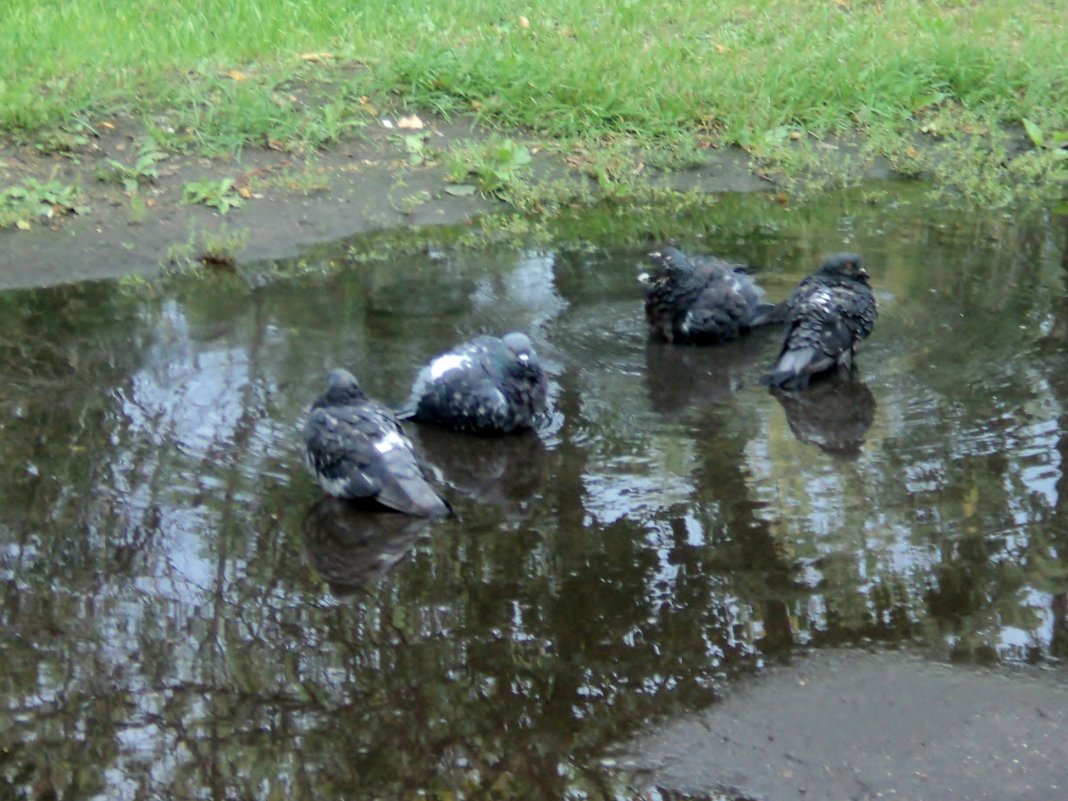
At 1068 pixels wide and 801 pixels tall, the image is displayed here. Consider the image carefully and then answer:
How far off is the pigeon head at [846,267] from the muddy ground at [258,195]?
3028 mm

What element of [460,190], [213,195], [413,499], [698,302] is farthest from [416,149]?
[413,499]

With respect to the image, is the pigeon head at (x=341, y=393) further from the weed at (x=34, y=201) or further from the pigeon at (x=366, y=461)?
the weed at (x=34, y=201)

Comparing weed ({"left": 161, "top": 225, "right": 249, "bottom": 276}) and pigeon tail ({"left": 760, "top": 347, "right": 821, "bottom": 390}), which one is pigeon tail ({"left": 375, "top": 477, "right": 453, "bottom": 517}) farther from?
weed ({"left": 161, "top": 225, "right": 249, "bottom": 276})

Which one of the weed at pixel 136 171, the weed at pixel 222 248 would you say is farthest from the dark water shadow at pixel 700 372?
the weed at pixel 136 171

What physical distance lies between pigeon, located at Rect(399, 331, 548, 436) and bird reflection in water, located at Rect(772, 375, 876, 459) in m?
1.21

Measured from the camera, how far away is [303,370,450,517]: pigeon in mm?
5708

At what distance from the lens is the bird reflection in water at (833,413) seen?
642 cm

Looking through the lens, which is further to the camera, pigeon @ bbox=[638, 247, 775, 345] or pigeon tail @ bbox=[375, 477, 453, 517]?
pigeon @ bbox=[638, 247, 775, 345]

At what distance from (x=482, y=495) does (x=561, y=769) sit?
2.00m

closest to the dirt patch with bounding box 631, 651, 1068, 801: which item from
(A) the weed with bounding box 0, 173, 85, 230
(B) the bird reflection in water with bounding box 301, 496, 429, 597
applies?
(B) the bird reflection in water with bounding box 301, 496, 429, 597

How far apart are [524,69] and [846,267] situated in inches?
183

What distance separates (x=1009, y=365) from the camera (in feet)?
23.2

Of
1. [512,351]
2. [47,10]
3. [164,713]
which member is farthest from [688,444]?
[47,10]

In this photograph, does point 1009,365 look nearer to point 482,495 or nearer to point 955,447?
point 955,447
